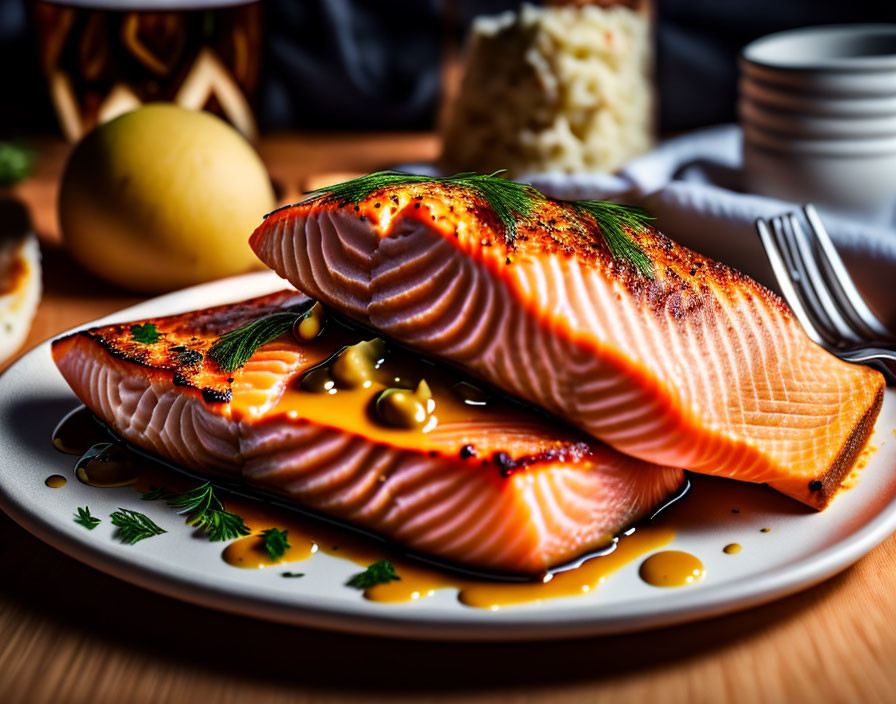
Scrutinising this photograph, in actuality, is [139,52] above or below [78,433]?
above

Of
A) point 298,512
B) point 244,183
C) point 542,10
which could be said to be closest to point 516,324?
point 298,512

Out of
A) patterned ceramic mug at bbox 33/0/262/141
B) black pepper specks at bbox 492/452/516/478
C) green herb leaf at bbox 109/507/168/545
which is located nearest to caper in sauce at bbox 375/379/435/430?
black pepper specks at bbox 492/452/516/478

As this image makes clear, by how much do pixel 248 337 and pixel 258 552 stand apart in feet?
1.45

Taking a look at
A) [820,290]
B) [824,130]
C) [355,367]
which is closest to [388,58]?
[824,130]

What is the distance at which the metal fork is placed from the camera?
2002 millimetres

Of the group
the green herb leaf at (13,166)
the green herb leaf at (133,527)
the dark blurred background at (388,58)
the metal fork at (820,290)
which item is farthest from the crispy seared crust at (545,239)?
the dark blurred background at (388,58)

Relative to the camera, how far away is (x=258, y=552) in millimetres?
1365

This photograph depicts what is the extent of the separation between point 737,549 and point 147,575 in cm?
80

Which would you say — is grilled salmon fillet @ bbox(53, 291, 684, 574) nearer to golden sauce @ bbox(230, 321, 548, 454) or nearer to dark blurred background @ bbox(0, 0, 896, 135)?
golden sauce @ bbox(230, 321, 548, 454)

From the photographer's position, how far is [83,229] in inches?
97.7

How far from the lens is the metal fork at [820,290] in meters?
2.00

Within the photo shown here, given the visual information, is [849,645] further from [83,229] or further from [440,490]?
[83,229]

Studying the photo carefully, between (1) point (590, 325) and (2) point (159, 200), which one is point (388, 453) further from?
(2) point (159, 200)

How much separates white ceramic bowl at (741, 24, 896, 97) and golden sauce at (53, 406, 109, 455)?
1.77 meters
